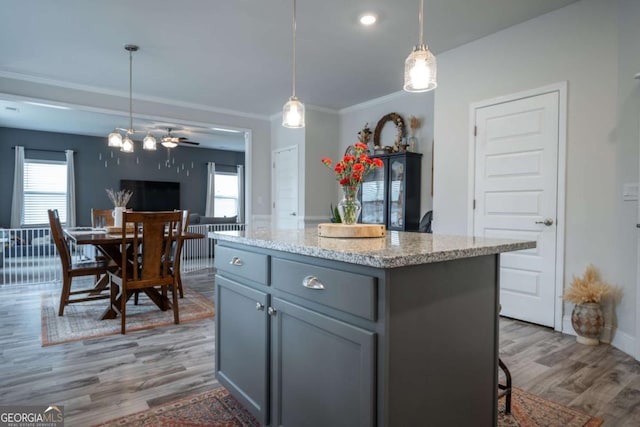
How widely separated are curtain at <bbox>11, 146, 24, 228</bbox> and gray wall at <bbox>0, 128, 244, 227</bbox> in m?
0.10

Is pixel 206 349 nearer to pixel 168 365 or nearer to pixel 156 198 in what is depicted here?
pixel 168 365

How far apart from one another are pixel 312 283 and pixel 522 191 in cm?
267

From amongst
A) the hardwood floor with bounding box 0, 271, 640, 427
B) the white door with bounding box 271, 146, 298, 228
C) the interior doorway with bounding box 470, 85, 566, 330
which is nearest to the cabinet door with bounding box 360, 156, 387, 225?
the white door with bounding box 271, 146, 298, 228

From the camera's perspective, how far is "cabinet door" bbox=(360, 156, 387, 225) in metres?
4.98

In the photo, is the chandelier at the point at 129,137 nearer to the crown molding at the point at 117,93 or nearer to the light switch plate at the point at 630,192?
the crown molding at the point at 117,93

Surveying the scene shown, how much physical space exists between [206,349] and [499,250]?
2.16 m

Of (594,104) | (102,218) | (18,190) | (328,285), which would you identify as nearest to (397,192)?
(594,104)

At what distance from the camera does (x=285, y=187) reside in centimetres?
645

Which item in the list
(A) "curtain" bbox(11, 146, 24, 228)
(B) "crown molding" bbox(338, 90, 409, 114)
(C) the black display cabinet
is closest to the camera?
(C) the black display cabinet

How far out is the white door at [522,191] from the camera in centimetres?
310

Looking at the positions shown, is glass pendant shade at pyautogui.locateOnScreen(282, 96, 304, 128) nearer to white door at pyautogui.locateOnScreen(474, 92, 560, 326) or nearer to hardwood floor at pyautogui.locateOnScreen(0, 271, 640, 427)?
hardwood floor at pyautogui.locateOnScreen(0, 271, 640, 427)

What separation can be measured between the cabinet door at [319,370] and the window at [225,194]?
910cm

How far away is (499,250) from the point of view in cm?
138

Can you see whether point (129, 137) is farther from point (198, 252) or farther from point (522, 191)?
point (522, 191)
